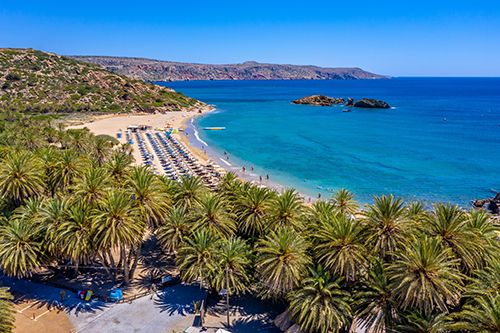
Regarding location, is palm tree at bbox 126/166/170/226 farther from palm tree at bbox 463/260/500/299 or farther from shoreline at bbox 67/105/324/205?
shoreline at bbox 67/105/324/205

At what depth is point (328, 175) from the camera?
62.8 meters

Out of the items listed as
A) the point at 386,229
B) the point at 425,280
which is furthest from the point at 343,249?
the point at 425,280

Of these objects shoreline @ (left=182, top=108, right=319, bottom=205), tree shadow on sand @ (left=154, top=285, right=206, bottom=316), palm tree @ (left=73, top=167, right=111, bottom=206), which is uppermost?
palm tree @ (left=73, top=167, right=111, bottom=206)

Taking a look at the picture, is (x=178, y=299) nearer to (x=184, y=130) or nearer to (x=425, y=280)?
(x=425, y=280)

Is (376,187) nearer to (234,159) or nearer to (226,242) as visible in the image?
(234,159)

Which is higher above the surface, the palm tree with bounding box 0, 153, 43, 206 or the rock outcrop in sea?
the palm tree with bounding box 0, 153, 43, 206

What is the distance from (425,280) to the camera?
16.6 meters

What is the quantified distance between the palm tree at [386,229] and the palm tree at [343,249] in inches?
29.6

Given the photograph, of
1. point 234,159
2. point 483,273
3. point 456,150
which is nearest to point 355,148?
point 456,150

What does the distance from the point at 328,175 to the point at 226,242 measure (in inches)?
1707

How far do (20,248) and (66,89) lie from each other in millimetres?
133885

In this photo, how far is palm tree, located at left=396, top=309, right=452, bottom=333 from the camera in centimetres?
1633

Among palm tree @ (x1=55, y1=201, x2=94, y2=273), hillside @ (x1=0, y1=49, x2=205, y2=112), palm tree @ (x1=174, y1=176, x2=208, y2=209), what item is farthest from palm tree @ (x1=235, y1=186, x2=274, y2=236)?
hillside @ (x1=0, y1=49, x2=205, y2=112)

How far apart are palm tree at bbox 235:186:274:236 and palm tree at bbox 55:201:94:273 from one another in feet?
38.7
